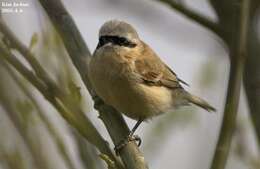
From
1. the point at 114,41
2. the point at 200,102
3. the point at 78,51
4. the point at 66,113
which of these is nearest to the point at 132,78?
the point at 114,41

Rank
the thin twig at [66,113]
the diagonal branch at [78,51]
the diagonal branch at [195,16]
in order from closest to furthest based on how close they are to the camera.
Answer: the thin twig at [66,113], the diagonal branch at [78,51], the diagonal branch at [195,16]

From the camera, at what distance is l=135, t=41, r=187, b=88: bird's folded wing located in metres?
4.84

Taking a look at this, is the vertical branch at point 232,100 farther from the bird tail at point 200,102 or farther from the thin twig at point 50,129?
the bird tail at point 200,102

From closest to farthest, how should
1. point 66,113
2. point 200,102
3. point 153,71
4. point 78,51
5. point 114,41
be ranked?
point 66,113
point 78,51
point 114,41
point 153,71
point 200,102

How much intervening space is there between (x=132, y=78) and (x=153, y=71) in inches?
19.2

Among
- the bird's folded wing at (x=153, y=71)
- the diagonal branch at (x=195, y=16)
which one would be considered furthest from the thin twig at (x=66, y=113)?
the bird's folded wing at (x=153, y=71)

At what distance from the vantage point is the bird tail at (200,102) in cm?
510

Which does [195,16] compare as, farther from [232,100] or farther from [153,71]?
[153,71]

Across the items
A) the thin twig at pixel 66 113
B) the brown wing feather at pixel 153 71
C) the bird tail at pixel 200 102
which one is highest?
the thin twig at pixel 66 113

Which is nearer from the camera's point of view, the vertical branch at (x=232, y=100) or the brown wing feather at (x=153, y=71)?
the vertical branch at (x=232, y=100)

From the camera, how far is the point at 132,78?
182 inches

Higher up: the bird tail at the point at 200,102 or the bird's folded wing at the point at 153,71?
the bird's folded wing at the point at 153,71

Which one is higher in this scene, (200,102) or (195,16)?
(195,16)

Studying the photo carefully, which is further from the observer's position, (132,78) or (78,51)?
(132,78)
